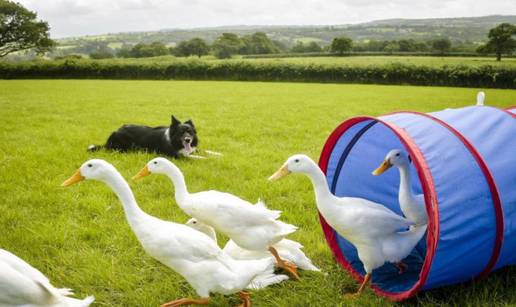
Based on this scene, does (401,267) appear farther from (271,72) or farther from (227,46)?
(227,46)

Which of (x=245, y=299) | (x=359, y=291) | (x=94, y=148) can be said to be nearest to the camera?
(x=245, y=299)

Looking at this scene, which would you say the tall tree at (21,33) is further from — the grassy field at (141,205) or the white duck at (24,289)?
the white duck at (24,289)

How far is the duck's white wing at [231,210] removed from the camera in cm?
328

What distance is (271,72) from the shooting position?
34938 mm

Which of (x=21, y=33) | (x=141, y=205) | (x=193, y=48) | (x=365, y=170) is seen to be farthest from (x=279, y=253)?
(x=21, y=33)

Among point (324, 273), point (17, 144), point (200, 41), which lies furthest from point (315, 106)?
point (200, 41)

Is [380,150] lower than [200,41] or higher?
lower

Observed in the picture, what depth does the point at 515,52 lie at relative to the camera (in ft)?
172

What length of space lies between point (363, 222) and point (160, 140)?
16.8 feet

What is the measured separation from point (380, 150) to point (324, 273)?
144cm

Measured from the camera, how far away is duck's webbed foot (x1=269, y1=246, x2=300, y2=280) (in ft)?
11.5

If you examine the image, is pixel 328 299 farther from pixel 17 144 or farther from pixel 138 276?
pixel 17 144

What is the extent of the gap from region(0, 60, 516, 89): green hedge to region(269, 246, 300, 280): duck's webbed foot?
3057 cm

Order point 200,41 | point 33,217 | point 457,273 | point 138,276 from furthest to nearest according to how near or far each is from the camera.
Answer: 1. point 200,41
2. point 33,217
3. point 138,276
4. point 457,273
